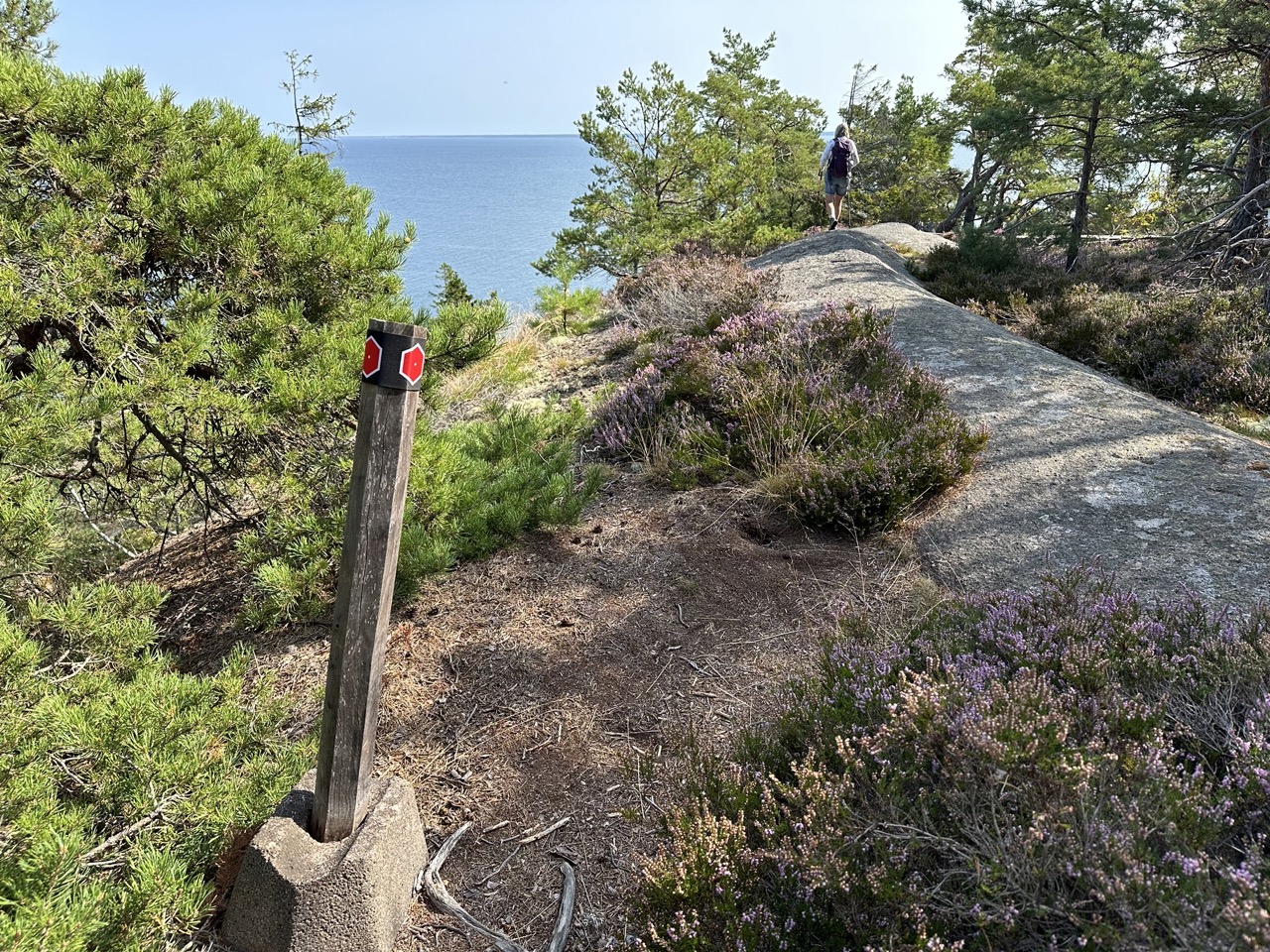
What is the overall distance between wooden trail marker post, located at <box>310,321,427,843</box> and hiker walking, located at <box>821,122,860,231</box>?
1246cm

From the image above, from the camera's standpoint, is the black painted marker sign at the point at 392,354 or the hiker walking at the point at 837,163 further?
the hiker walking at the point at 837,163

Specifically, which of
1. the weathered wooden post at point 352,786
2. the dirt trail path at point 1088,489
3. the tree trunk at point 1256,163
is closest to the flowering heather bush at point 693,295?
the dirt trail path at point 1088,489

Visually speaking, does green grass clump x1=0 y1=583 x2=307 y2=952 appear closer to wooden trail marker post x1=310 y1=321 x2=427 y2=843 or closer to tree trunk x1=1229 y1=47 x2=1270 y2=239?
wooden trail marker post x1=310 y1=321 x2=427 y2=843

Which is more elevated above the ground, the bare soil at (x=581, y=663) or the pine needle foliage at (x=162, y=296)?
the pine needle foliage at (x=162, y=296)

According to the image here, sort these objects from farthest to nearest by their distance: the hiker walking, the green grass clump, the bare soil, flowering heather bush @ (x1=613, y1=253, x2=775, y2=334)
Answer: the hiker walking
flowering heather bush @ (x1=613, y1=253, x2=775, y2=334)
the bare soil
the green grass clump

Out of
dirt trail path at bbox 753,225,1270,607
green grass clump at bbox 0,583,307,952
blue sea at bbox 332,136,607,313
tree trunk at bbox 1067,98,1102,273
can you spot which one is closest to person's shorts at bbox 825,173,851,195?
tree trunk at bbox 1067,98,1102,273

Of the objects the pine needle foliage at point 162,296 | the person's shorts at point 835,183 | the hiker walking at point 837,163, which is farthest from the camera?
the person's shorts at point 835,183

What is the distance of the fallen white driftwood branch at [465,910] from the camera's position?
7.64ft

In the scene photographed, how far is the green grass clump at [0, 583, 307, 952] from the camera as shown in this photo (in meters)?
1.82

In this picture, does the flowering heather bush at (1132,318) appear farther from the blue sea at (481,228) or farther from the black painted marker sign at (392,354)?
the black painted marker sign at (392,354)

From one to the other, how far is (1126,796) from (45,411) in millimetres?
3746

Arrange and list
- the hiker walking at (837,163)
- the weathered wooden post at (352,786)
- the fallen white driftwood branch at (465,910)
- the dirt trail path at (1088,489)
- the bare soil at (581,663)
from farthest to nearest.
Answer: the hiker walking at (837,163)
the dirt trail path at (1088,489)
the bare soil at (581,663)
the fallen white driftwood branch at (465,910)
the weathered wooden post at (352,786)

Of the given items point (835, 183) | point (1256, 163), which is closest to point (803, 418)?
point (1256, 163)

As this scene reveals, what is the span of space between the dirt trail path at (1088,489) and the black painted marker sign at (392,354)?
323cm
